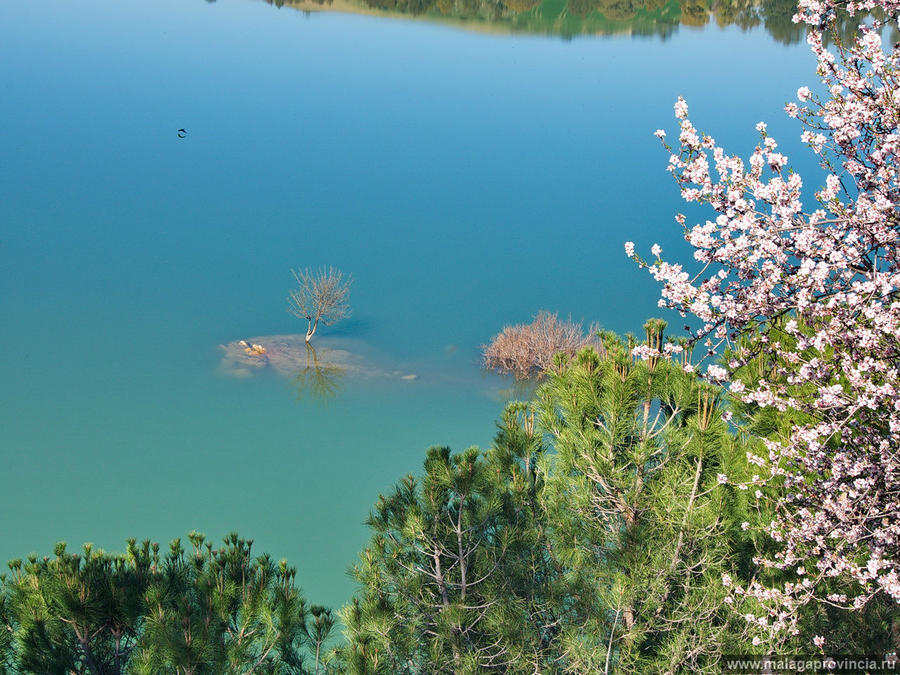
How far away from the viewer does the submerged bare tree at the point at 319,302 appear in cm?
2892

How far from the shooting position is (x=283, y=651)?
7371 millimetres

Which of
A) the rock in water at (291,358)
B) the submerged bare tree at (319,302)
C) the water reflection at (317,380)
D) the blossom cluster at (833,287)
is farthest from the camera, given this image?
the submerged bare tree at (319,302)

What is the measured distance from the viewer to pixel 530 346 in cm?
2745

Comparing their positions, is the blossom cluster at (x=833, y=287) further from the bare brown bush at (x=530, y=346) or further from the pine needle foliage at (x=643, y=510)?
the bare brown bush at (x=530, y=346)

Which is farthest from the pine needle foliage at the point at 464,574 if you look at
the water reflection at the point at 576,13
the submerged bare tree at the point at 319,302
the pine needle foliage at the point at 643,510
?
the water reflection at the point at 576,13

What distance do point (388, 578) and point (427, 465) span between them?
0.96 metres

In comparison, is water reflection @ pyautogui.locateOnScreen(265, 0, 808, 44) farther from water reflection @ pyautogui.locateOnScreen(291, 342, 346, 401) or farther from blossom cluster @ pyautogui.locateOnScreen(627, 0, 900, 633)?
blossom cluster @ pyautogui.locateOnScreen(627, 0, 900, 633)

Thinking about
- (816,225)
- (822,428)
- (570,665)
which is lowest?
(570,665)

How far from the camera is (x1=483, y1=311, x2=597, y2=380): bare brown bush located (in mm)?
27297

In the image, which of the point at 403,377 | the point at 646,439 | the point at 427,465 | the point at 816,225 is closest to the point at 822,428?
the point at 816,225

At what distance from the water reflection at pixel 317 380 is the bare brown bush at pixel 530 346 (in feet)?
13.3

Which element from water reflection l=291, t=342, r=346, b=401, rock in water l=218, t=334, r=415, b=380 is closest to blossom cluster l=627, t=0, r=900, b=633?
water reflection l=291, t=342, r=346, b=401

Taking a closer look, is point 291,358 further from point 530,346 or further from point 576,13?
point 576,13

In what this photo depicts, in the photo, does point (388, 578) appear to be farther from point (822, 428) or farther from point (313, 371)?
point (313, 371)
